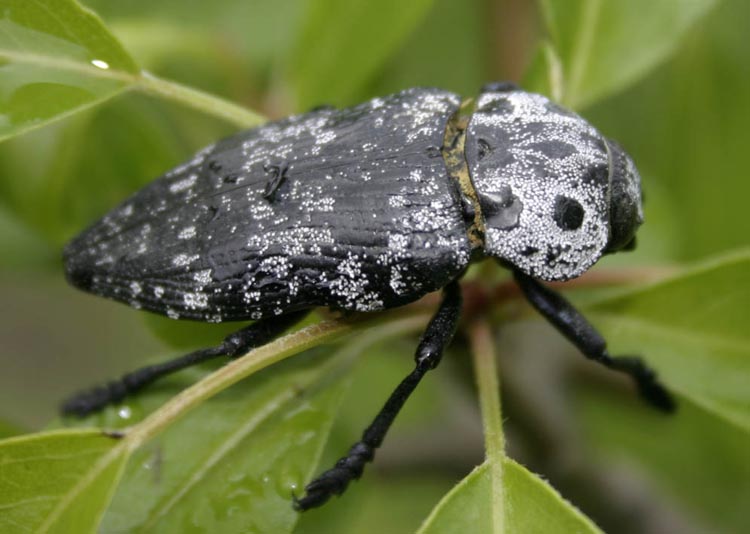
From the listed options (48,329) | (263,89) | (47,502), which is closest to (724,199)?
(263,89)

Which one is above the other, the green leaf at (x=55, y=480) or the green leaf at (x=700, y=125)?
the green leaf at (x=55, y=480)

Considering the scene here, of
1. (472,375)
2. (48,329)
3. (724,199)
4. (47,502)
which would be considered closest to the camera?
(47,502)

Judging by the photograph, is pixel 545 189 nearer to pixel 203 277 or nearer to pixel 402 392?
pixel 402 392

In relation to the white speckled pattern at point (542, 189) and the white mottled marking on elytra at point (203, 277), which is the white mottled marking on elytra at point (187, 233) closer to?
the white mottled marking on elytra at point (203, 277)

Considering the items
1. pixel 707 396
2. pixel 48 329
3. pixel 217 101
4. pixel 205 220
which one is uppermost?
pixel 217 101

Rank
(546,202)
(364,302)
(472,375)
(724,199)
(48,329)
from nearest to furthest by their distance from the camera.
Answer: (364,302), (546,202), (472,375), (724,199), (48,329)

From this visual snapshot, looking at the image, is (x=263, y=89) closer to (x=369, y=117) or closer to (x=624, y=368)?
(x=369, y=117)

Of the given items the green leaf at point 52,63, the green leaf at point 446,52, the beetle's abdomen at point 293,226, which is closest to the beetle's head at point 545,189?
the beetle's abdomen at point 293,226
